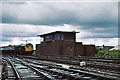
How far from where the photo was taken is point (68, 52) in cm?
5109

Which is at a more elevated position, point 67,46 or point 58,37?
point 58,37

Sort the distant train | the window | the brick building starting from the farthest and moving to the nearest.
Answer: the distant train, the window, the brick building

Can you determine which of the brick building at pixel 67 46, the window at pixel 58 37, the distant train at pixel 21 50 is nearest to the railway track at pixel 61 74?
the brick building at pixel 67 46

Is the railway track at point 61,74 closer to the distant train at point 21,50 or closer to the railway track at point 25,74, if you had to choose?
the railway track at point 25,74

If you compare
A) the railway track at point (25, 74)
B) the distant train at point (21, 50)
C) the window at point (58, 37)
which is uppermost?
the window at point (58, 37)

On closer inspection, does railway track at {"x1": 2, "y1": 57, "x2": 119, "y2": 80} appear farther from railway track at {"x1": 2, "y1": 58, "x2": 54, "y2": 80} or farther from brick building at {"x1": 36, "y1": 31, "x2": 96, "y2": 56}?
brick building at {"x1": 36, "y1": 31, "x2": 96, "y2": 56}

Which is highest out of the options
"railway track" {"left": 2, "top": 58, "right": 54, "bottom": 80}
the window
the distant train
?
the window

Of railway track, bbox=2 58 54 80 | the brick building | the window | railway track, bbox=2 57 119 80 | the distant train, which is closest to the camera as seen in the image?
railway track, bbox=2 57 119 80

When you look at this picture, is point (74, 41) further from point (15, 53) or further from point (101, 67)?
point (101, 67)

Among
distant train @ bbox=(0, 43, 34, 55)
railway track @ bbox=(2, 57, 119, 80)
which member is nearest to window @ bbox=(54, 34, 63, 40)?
distant train @ bbox=(0, 43, 34, 55)

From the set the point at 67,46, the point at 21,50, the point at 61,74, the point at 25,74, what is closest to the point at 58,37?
the point at 67,46

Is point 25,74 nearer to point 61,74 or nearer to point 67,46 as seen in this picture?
point 61,74

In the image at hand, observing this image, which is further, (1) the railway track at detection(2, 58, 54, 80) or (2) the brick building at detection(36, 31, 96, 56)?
(2) the brick building at detection(36, 31, 96, 56)

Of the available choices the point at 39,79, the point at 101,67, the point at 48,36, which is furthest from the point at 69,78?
the point at 48,36
